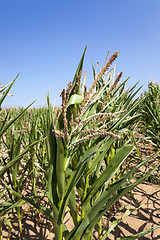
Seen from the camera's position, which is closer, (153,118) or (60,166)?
(60,166)

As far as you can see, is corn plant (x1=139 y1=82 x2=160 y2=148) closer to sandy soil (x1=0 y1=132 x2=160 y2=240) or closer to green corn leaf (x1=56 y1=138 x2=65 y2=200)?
sandy soil (x1=0 y1=132 x2=160 y2=240)

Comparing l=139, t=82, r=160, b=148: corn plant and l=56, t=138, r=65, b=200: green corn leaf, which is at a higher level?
l=139, t=82, r=160, b=148: corn plant

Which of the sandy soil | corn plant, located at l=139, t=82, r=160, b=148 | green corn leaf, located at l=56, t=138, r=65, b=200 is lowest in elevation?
the sandy soil

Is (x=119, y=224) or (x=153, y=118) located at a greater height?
(x=153, y=118)

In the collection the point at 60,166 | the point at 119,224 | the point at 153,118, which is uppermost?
the point at 153,118

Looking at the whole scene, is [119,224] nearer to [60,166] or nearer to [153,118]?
[60,166]

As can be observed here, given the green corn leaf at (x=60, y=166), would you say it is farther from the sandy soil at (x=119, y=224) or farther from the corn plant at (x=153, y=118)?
the corn plant at (x=153, y=118)

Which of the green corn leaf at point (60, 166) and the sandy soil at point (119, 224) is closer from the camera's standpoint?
the green corn leaf at point (60, 166)

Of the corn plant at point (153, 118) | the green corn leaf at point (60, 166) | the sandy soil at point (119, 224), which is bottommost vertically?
the sandy soil at point (119, 224)

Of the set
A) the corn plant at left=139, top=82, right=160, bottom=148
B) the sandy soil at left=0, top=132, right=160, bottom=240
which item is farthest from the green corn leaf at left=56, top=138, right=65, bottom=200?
the corn plant at left=139, top=82, right=160, bottom=148

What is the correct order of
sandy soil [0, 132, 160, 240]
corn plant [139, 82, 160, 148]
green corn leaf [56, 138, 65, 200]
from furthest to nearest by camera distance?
corn plant [139, 82, 160, 148]
sandy soil [0, 132, 160, 240]
green corn leaf [56, 138, 65, 200]

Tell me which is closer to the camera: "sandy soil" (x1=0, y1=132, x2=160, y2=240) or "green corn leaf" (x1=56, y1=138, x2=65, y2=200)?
"green corn leaf" (x1=56, y1=138, x2=65, y2=200)

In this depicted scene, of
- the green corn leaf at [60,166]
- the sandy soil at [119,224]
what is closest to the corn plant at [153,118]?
the sandy soil at [119,224]

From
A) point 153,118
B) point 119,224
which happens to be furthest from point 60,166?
point 153,118
